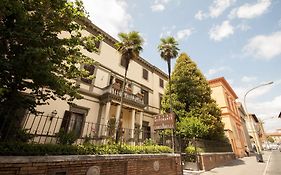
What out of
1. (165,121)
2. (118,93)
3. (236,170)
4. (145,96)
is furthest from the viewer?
(145,96)

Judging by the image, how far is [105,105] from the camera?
13.6 meters

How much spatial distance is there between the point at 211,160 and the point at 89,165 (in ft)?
38.5

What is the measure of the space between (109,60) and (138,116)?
6520 mm

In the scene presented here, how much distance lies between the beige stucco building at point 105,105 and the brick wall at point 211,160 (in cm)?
484

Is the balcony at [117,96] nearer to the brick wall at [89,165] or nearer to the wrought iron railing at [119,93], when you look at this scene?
the wrought iron railing at [119,93]

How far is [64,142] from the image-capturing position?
617 centimetres

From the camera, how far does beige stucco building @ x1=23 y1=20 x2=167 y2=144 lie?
10.7 meters


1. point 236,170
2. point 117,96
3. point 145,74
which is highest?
point 145,74

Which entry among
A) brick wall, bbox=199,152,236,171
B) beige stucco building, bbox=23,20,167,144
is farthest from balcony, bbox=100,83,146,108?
brick wall, bbox=199,152,236,171

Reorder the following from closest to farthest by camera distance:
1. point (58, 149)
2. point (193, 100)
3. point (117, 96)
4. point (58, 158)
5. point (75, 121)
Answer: point (58, 158), point (58, 149), point (75, 121), point (117, 96), point (193, 100)

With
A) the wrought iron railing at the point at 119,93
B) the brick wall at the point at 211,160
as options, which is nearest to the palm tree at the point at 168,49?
the wrought iron railing at the point at 119,93

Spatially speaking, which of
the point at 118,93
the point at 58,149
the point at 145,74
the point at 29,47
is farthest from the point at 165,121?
the point at 145,74

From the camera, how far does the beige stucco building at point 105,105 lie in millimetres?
10695

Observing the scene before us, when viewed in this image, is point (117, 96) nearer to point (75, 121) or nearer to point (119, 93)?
point (119, 93)
